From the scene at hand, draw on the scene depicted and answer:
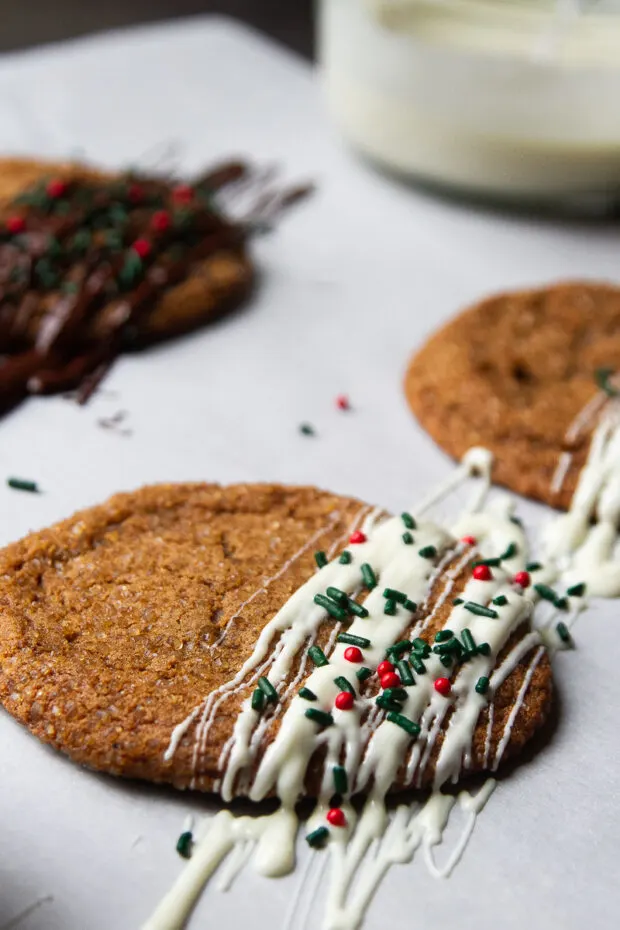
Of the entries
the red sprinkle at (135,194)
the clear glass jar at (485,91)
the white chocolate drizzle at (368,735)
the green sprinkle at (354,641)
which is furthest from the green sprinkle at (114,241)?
the green sprinkle at (354,641)

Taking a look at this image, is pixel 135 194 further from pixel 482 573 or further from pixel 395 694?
pixel 395 694

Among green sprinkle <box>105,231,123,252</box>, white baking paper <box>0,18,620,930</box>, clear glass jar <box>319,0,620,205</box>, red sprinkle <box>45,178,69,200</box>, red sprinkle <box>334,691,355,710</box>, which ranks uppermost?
clear glass jar <box>319,0,620,205</box>

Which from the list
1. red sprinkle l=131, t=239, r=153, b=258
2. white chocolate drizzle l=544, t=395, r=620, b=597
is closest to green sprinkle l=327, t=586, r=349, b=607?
white chocolate drizzle l=544, t=395, r=620, b=597

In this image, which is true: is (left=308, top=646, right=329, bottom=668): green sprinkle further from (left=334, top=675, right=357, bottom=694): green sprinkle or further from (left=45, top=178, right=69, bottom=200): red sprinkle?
(left=45, top=178, right=69, bottom=200): red sprinkle

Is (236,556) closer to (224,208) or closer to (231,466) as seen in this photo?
(231,466)

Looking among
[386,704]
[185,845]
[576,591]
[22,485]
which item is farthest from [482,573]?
[22,485]

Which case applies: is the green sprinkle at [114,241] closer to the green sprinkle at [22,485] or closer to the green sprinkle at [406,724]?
the green sprinkle at [22,485]

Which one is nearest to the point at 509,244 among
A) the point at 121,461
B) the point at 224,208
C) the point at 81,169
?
the point at 224,208
